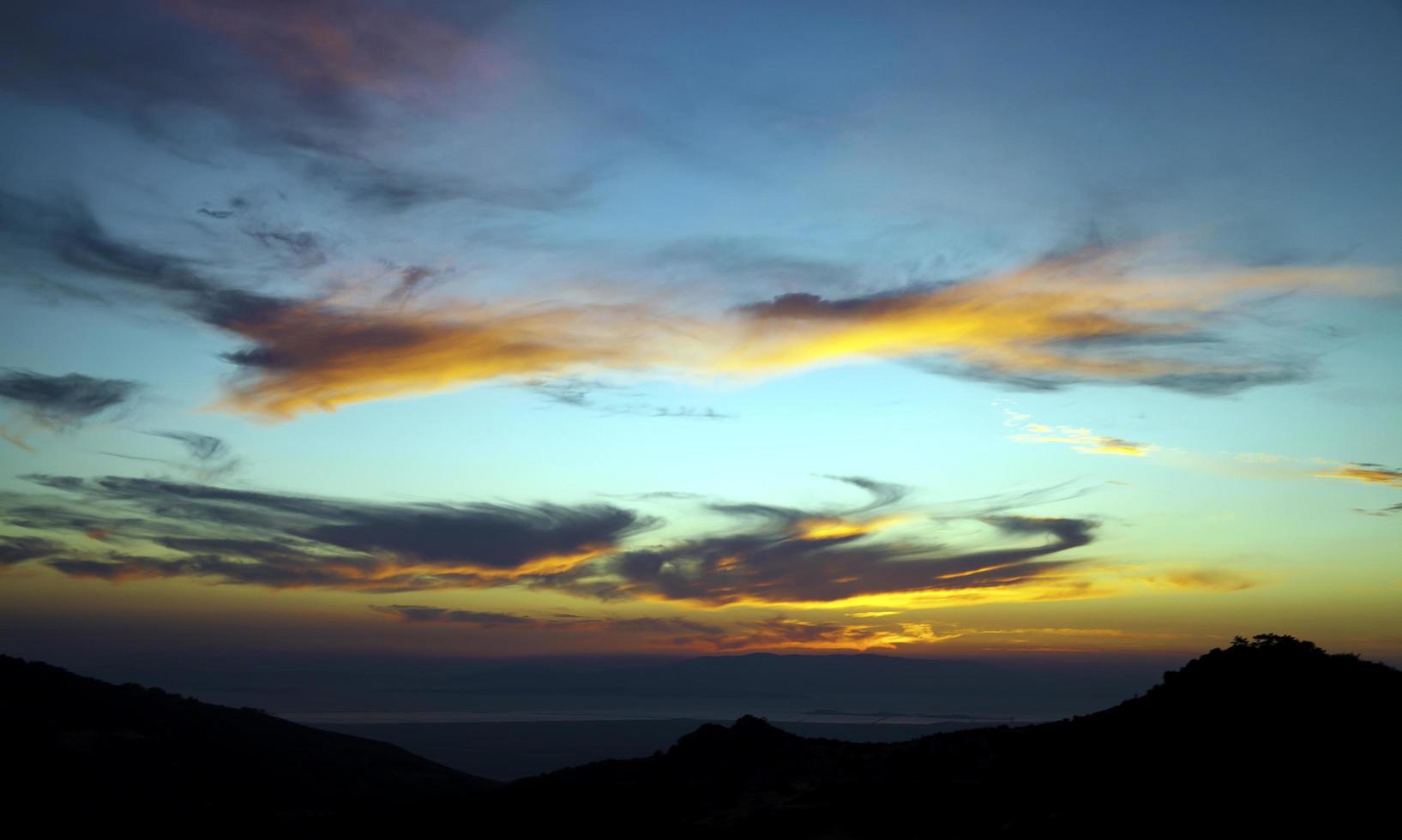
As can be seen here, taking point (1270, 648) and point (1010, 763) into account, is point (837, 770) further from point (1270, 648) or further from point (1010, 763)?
point (1270, 648)

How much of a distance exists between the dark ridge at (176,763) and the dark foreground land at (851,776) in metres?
0.23

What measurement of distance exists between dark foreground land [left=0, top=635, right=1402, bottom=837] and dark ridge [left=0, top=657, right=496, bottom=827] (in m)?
0.23

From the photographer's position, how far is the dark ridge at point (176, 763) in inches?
2566

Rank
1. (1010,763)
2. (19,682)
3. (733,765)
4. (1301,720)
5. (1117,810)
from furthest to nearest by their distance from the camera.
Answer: (19,682), (733,765), (1010,763), (1301,720), (1117,810)

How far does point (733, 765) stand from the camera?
63719mm

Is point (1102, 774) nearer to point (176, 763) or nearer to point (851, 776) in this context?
point (851, 776)

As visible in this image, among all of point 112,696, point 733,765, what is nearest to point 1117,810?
point 733,765

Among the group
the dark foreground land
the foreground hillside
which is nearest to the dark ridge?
the dark foreground land

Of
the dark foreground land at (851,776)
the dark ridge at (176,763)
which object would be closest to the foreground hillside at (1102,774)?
the dark foreground land at (851,776)

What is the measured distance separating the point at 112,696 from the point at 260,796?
27.4m

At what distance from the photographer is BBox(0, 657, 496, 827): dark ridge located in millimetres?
65188

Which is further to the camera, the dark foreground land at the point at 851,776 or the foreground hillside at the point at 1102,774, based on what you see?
the dark foreground land at the point at 851,776

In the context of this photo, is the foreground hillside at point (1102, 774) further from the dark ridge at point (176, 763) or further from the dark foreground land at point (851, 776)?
the dark ridge at point (176, 763)

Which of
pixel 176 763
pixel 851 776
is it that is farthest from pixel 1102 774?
pixel 176 763
